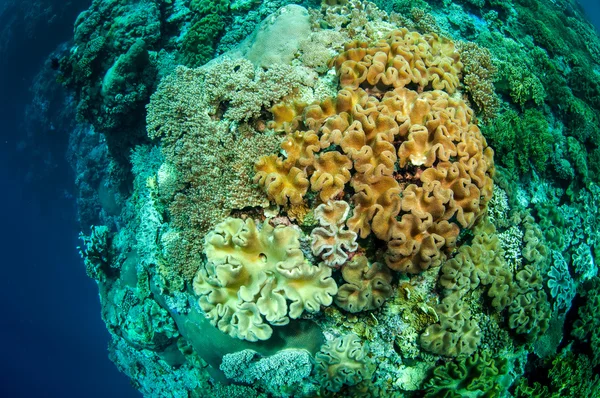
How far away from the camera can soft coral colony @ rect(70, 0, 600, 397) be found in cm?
405

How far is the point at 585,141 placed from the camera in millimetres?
7781

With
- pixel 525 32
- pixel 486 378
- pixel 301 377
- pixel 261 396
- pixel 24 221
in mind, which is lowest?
pixel 24 221

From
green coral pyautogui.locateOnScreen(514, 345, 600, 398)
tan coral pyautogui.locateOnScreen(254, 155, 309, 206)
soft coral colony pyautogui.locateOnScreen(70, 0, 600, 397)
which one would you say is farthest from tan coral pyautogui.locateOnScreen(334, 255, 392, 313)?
green coral pyautogui.locateOnScreen(514, 345, 600, 398)

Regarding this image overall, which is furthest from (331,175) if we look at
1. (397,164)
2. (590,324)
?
(590,324)

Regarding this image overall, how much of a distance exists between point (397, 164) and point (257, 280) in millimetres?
2238

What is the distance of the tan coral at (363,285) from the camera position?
160 inches

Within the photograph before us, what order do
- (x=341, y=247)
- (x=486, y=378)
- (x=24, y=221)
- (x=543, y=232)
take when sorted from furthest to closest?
(x=24, y=221) → (x=543, y=232) → (x=486, y=378) → (x=341, y=247)

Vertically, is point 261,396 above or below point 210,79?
below

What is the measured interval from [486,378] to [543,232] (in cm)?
280

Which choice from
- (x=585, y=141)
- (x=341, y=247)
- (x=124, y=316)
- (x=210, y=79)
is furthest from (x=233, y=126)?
(x=585, y=141)

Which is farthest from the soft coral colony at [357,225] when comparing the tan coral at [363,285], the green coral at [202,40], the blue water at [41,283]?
the blue water at [41,283]

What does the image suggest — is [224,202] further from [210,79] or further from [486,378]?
[486,378]

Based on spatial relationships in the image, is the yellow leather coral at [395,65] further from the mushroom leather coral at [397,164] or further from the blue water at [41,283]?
the blue water at [41,283]

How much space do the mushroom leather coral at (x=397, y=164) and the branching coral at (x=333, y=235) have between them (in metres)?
0.15
